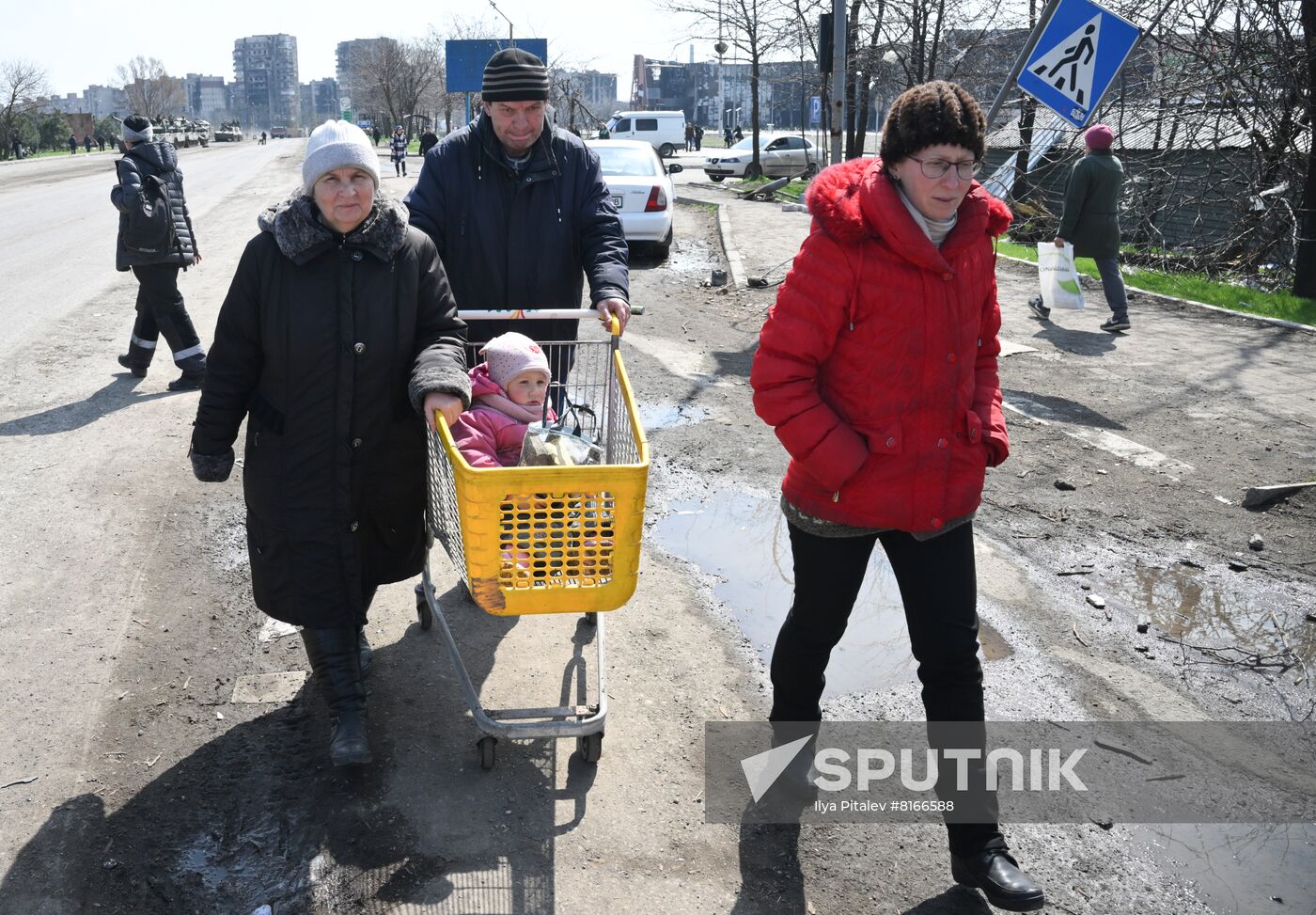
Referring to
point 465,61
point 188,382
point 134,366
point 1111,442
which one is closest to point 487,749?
point 1111,442

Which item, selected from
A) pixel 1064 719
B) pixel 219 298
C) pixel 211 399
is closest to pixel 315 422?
pixel 211 399

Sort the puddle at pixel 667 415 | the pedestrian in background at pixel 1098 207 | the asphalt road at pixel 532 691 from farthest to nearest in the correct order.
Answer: the pedestrian in background at pixel 1098 207 → the puddle at pixel 667 415 → the asphalt road at pixel 532 691

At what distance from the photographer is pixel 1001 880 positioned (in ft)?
9.51

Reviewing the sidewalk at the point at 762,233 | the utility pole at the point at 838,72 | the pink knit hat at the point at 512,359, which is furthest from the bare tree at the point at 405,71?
the pink knit hat at the point at 512,359

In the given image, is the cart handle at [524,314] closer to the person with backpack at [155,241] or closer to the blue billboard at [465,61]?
the person with backpack at [155,241]

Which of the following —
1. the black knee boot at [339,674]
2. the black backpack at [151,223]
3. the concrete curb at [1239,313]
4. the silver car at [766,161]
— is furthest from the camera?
the silver car at [766,161]

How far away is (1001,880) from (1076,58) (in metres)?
8.04

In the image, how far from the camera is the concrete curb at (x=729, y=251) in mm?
14071

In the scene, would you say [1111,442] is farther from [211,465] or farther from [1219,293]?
[1219,293]

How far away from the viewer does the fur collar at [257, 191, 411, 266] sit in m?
3.26

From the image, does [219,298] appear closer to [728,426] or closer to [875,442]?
[728,426]

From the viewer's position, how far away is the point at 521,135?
4.25m

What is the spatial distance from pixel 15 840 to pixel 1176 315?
11269 millimetres

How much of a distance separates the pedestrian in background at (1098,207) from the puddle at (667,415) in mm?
5035
